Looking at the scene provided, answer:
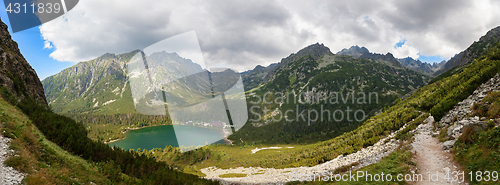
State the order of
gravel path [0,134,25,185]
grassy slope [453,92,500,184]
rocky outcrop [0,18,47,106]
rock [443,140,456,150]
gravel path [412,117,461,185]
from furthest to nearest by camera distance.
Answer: rocky outcrop [0,18,47,106]
rock [443,140,456,150]
gravel path [412,117,461,185]
grassy slope [453,92,500,184]
gravel path [0,134,25,185]

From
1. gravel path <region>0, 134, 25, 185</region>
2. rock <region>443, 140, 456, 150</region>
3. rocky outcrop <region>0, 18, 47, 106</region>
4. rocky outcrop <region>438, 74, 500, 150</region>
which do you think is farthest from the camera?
rocky outcrop <region>0, 18, 47, 106</region>

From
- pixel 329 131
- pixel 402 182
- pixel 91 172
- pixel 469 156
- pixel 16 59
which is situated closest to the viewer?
pixel 91 172

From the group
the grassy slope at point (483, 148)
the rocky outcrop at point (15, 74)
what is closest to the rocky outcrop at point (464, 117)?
the grassy slope at point (483, 148)

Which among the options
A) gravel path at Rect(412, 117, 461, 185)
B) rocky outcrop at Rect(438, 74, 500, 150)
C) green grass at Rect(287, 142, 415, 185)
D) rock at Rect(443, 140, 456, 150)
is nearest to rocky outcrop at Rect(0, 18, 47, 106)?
green grass at Rect(287, 142, 415, 185)

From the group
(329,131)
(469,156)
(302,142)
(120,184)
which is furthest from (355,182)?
(329,131)

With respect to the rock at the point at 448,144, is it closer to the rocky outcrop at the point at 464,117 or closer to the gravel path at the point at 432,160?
the rocky outcrop at the point at 464,117

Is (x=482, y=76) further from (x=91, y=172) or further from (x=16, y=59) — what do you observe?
(x=16, y=59)

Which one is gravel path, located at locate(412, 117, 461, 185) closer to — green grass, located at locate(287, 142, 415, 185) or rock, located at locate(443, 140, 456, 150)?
rock, located at locate(443, 140, 456, 150)
